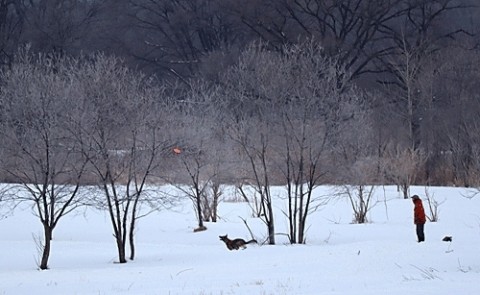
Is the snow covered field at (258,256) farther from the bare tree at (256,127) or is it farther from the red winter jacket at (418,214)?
the bare tree at (256,127)

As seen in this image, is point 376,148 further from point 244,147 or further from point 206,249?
point 206,249

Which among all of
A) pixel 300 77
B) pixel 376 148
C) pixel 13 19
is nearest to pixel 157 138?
pixel 300 77

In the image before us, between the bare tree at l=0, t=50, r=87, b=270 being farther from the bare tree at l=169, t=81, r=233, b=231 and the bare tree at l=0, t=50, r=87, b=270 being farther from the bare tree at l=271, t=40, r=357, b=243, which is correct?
the bare tree at l=271, t=40, r=357, b=243

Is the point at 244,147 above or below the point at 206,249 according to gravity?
above

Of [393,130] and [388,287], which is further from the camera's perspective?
[393,130]

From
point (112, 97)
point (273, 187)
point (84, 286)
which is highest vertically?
point (112, 97)

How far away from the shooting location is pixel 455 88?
41.1 meters

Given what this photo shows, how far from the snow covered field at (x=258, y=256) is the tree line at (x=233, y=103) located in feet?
3.31

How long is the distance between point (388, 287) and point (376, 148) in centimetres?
2352

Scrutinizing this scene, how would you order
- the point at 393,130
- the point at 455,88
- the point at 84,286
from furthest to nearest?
the point at 455,88, the point at 393,130, the point at 84,286

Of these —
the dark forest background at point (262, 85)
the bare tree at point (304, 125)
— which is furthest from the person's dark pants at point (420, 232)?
the dark forest background at point (262, 85)

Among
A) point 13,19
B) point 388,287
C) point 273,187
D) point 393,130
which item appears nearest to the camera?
point 388,287

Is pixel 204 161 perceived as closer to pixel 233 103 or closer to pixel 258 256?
pixel 233 103

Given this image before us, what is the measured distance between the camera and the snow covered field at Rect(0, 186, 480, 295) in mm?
14078
